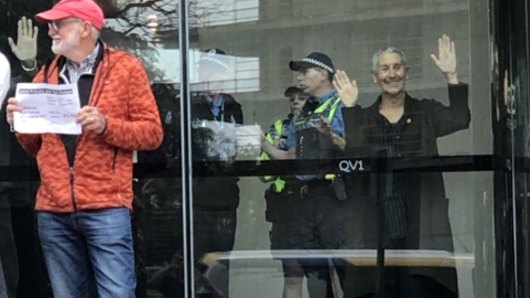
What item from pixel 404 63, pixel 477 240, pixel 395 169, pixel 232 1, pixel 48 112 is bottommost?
pixel 477 240

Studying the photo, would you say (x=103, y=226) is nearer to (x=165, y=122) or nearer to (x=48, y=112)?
(x=48, y=112)

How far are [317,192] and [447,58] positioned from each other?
3.66 ft

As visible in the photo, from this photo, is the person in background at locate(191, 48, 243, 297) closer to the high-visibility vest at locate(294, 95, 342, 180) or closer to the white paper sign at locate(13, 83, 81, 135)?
the high-visibility vest at locate(294, 95, 342, 180)

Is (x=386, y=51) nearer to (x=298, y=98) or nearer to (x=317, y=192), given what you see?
(x=298, y=98)

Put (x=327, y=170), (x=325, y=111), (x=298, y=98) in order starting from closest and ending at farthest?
(x=327, y=170)
(x=325, y=111)
(x=298, y=98)

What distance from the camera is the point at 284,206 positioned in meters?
5.19

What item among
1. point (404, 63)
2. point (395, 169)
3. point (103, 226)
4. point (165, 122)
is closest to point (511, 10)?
point (404, 63)

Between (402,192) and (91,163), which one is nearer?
(91,163)

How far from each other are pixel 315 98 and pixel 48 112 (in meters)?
1.91

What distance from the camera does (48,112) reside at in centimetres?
372

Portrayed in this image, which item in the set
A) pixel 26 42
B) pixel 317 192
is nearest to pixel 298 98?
pixel 317 192

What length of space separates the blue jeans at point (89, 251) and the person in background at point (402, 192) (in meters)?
1.68

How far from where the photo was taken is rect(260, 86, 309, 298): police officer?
5.09 metres

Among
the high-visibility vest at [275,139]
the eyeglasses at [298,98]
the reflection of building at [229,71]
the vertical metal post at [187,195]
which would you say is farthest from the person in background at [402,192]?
the vertical metal post at [187,195]
